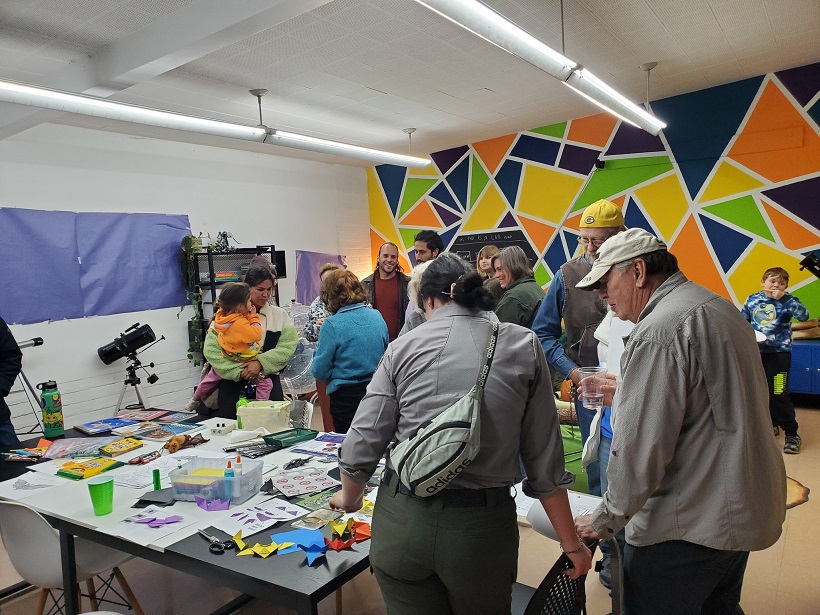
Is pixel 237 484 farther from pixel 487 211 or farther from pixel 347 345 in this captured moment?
pixel 487 211

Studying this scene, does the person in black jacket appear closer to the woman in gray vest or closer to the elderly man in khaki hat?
the woman in gray vest

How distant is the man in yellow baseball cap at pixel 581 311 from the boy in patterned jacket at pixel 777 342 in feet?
8.07

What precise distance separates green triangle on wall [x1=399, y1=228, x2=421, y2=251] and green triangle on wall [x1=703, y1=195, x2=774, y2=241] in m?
4.05

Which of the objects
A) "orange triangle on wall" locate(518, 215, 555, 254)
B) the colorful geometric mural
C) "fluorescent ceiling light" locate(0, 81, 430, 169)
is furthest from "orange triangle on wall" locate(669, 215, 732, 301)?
"fluorescent ceiling light" locate(0, 81, 430, 169)

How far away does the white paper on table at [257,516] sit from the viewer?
Result: 1923 mm

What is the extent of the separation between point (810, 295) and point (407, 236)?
509cm

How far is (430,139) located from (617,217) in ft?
17.0

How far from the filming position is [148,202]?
20.7ft

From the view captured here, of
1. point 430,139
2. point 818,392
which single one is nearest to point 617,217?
point 818,392

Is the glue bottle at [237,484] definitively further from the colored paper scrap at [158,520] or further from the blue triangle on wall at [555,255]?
the blue triangle on wall at [555,255]

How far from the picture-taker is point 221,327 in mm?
3416

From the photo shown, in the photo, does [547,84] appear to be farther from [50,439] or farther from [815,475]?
[50,439]

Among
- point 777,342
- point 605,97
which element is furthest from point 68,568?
point 777,342

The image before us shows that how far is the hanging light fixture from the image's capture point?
275 cm
